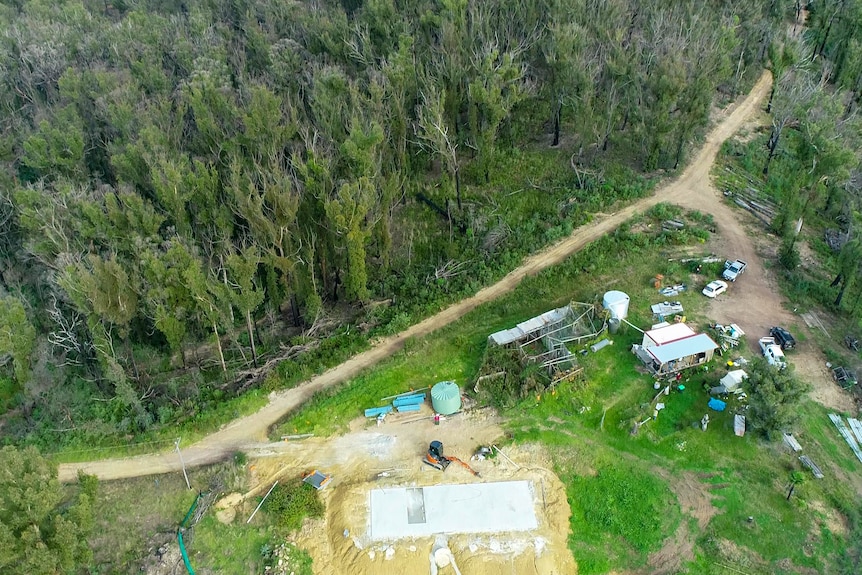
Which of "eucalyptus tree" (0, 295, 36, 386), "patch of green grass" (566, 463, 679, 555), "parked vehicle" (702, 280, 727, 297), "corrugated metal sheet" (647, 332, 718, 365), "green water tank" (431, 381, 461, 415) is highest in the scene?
"eucalyptus tree" (0, 295, 36, 386)

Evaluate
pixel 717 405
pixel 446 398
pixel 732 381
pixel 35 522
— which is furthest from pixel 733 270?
pixel 35 522

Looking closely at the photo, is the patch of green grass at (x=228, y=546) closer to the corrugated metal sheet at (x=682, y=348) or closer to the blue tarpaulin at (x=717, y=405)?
the corrugated metal sheet at (x=682, y=348)

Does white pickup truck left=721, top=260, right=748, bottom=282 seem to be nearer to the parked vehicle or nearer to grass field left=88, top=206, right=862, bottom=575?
the parked vehicle

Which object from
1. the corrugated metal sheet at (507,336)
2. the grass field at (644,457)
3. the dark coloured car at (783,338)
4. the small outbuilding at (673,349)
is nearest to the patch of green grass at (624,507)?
the grass field at (644,457)

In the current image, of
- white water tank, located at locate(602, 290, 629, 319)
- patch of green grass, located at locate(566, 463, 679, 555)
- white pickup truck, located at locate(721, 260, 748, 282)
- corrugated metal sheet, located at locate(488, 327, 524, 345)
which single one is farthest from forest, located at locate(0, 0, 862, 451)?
patch of green grass, located at locate(566, 463, 679, 555)

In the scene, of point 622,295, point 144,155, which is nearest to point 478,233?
point 622,295
